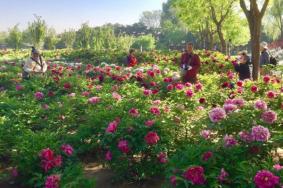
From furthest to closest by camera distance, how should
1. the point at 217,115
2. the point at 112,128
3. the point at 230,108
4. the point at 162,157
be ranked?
the point at 112,128
the point at 162,157
the point at 230,108
the point at 217,115

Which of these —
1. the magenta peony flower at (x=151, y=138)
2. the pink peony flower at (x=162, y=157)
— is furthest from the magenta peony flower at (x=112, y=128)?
the pink peony flower at (x=162, y=157)

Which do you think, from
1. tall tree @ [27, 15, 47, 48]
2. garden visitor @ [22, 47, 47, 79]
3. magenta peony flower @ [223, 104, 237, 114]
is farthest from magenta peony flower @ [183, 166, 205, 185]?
tall tree @ [27, 15, 47, 48]

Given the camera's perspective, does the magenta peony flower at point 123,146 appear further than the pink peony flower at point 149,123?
No

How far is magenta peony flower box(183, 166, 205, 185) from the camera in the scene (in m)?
3.48

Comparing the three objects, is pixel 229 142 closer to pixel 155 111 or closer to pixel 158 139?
pixel 158 139

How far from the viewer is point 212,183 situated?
11.5 feet

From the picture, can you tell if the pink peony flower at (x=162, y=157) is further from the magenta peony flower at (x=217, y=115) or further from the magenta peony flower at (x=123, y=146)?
the magenta peony flower at (x=217, y=115)

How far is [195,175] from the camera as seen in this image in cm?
349

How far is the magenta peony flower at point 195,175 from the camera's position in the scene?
137 inches

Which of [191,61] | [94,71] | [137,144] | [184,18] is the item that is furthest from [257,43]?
[184,18]

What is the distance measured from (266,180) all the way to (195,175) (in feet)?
2.01

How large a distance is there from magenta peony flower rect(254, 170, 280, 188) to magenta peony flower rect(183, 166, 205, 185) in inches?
20.0

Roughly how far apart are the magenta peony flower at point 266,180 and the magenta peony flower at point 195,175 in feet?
1.67

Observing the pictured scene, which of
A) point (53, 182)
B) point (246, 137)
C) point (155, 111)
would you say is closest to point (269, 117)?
point (246, 137)
